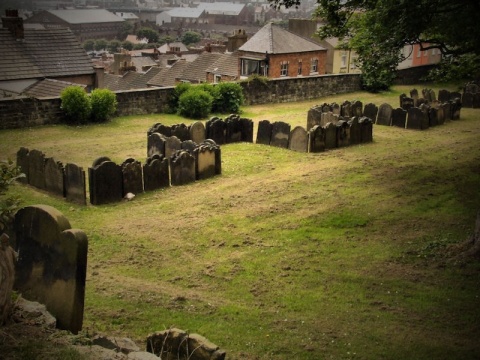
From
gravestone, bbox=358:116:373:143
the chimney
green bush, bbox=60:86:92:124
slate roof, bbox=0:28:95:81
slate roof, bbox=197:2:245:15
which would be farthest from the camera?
slate roof, bbox=197:2:245:15

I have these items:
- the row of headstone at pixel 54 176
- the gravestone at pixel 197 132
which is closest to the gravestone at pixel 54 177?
the row of headstone at pixel 54 176

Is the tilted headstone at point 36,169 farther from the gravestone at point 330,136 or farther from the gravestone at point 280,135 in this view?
the gravestone at point 330,136

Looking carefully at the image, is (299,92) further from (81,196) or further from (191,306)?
(191,306)

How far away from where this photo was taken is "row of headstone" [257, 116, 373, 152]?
1797 cm

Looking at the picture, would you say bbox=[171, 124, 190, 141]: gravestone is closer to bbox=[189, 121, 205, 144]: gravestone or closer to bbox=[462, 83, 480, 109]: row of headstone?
bbox=[189, 121, 205, 144]: gravestone

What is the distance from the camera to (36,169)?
44.0 ft

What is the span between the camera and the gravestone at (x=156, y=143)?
1619cm

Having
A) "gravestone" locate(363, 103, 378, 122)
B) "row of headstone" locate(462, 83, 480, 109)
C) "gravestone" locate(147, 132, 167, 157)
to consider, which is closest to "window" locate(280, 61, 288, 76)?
"row of headstone" locate(462, 83, 480, 109)

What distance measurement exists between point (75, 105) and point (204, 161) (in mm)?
8692

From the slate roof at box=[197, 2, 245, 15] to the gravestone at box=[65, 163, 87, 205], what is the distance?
14748 centimetres

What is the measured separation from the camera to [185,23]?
474 feet

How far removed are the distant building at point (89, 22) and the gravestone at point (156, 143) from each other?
71.5m

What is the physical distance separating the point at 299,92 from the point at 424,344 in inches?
931

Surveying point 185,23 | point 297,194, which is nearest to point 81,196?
point 297,194
